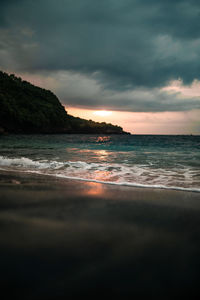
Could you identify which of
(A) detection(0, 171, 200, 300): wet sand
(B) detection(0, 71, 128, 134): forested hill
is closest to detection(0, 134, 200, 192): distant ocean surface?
(A) detection(0, 171, 200, 300): wet sand

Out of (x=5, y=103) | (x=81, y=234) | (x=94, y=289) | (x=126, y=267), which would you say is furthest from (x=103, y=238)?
(x=5, y=103)

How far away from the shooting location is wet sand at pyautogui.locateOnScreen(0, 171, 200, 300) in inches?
62.2

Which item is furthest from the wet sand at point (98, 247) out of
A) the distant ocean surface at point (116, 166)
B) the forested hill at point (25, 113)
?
the forested hill at point (25, 113)

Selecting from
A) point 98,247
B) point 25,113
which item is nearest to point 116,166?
point 98,247

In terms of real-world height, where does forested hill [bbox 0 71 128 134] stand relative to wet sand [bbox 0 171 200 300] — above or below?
above

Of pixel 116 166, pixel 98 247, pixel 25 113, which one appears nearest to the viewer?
pixel 98 247

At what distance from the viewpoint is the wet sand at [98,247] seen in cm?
158

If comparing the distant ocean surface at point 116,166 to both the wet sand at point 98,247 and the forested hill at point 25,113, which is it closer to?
the wet sand at point 98,247

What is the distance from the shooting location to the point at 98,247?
2127 mm

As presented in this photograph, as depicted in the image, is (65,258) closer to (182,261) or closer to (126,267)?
(126,267)

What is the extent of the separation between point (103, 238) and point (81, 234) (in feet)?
0.96

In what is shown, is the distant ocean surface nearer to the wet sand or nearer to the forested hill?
the wet sand

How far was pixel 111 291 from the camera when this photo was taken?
1.54 m

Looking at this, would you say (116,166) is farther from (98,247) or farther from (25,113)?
(25,113)
